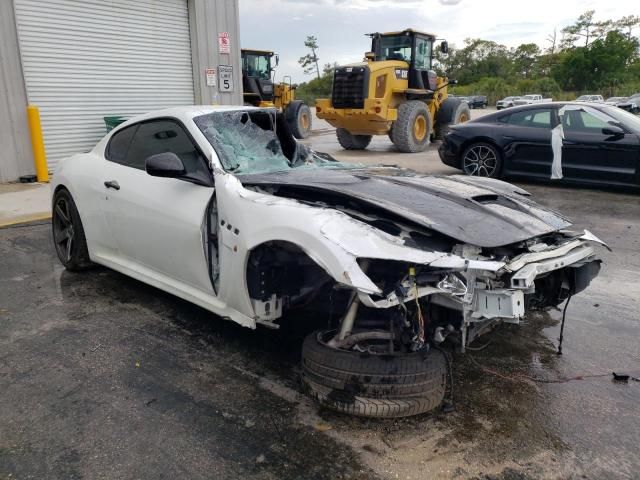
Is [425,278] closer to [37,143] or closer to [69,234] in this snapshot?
[69,234]

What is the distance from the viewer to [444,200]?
3080 mm

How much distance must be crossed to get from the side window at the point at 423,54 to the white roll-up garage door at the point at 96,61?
5788 millimetres

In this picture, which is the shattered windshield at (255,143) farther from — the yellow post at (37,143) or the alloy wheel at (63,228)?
the yellow post at (37,143)

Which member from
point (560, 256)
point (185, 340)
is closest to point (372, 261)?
point (560, 256)

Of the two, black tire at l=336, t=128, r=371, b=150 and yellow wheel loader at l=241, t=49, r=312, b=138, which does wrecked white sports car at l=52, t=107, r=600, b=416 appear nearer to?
black tire at l=336, t=128, r=371, b=150

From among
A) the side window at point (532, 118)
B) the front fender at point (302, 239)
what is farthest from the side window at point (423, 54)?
the front fender at point (302, 239)

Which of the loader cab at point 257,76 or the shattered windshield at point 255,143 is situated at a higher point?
the loader cab at point 257,76

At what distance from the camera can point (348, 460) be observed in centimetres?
238

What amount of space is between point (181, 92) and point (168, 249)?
10176 millimetres

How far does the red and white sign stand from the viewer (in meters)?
13.0

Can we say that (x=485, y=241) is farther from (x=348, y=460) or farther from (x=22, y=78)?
(x=22, y=78)

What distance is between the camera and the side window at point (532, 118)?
859 centimetres

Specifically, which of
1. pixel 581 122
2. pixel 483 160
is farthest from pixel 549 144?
pixel 483 160

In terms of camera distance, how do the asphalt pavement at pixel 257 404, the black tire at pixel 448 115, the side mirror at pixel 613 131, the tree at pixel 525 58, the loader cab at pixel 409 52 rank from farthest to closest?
the tree at pixel 525 58 < the black tire at pixel 448 115 < the loader cab at pixel 409 52 < the side mirror at pixel 613 131 < the asphalt pavement at pixel 257 404
